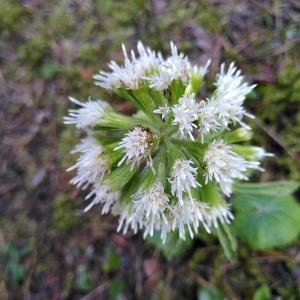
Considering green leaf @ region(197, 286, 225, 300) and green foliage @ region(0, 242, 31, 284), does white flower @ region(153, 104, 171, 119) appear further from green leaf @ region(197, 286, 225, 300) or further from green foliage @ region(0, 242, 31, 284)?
green foliage @ region(0, 242, 31, 284)

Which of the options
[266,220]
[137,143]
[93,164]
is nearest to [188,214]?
[137,143]

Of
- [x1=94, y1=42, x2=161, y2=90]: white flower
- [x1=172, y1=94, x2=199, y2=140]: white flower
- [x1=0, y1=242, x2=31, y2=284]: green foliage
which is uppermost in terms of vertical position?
[x1=94, y1=42, x2=161, y2=90]: white flower

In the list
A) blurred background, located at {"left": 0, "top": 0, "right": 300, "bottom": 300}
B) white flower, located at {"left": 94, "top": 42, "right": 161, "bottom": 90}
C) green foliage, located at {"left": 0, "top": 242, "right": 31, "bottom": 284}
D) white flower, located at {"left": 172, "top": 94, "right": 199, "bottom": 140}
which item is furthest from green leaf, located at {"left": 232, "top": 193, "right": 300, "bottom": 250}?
green foliage, located at {"left": 0, "top": 242, "right": 31, "bottom": 284}

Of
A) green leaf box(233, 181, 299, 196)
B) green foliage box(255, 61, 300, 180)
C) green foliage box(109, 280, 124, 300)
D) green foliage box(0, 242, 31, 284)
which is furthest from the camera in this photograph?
green foliage box(0, 242, 31, 284)

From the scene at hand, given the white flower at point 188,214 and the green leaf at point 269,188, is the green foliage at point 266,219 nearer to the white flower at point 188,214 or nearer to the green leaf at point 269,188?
the green leaf at point 269,188

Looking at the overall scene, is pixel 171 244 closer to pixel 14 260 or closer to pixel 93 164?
pixel 93 164

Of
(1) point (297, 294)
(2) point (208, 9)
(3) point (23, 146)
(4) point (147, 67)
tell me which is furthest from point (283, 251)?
(3) point (23, 146)
